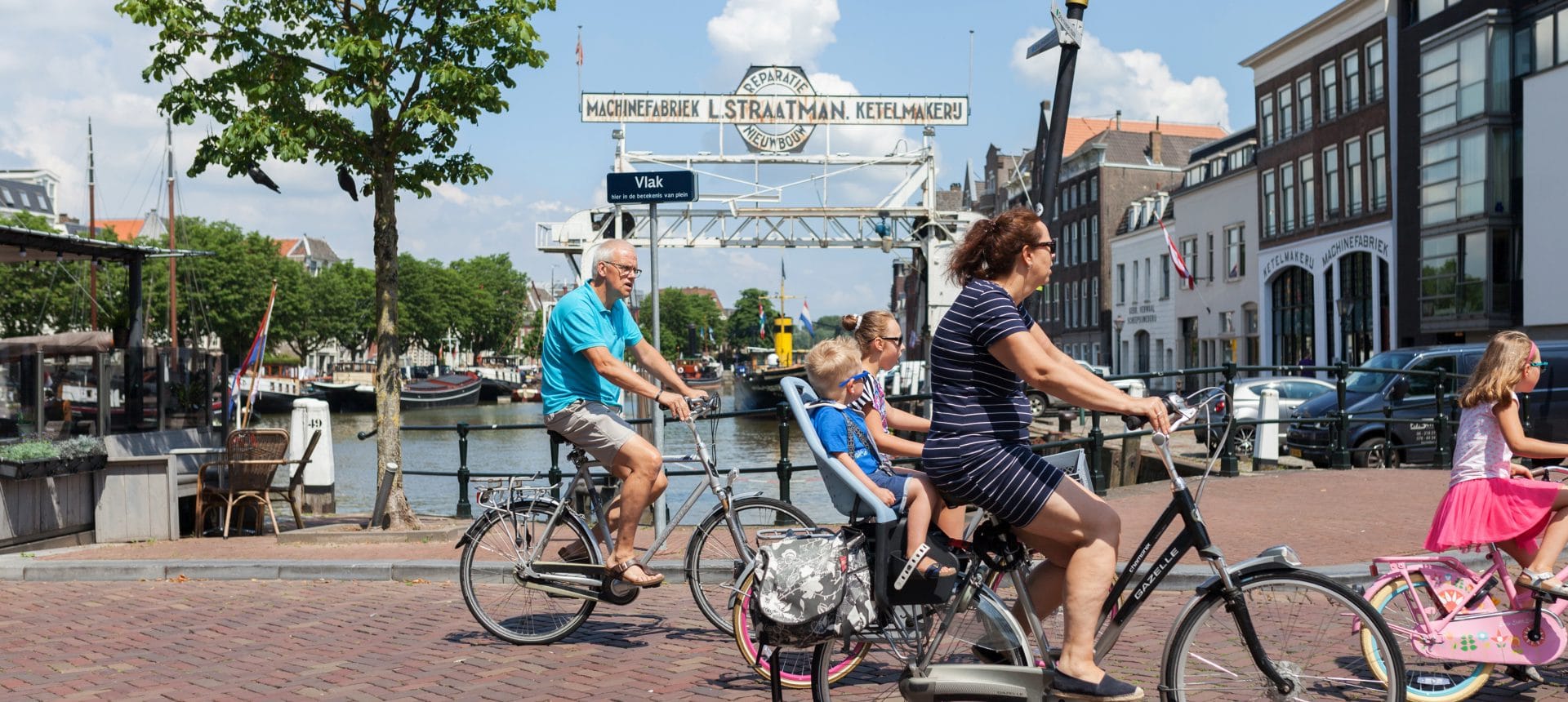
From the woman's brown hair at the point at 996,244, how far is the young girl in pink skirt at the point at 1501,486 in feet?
6.74

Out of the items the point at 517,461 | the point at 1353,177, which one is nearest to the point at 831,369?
the point at 517,461

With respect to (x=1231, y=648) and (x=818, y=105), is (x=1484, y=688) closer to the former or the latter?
(x=1231, y=648)

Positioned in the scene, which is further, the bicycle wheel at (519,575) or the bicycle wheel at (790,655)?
the bicycle wheel at (519,575)

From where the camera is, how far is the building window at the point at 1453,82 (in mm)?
31031

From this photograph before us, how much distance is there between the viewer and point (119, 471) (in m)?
10.6

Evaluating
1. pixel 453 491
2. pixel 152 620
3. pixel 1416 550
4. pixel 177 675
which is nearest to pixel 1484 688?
pixel 1416 550

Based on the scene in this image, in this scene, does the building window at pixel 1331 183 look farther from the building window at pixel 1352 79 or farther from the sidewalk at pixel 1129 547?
the sidewalk at pixel 1129 547

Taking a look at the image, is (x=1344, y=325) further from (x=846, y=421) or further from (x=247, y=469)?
(x=846, y=421)

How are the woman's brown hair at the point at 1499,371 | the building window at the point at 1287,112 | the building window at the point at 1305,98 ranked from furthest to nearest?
1. the building window at the point at 1287,112
2. the building window at the point at 1305,98
3. the woman's brown hair at the point at 1499,371

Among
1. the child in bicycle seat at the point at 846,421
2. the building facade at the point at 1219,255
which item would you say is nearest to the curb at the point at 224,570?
the child in bicycle seat at the point at 846,421

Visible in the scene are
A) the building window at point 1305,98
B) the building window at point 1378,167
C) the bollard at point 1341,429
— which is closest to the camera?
the bollard at point 1341,429

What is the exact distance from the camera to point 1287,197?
137 feet

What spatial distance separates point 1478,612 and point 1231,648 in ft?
4.80

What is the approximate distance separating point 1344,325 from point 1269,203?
6.20m
